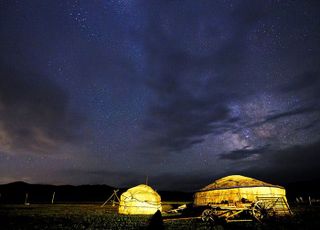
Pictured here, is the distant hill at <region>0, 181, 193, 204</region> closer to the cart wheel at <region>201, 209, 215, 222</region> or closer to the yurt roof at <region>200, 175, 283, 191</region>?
the yurt roof at <region>200, 175, 283, 191</region>

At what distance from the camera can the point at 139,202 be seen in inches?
1190

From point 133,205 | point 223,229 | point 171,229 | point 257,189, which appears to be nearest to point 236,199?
point 257,189

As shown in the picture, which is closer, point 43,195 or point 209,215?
point 209,215

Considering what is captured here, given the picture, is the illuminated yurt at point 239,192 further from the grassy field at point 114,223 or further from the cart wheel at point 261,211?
the cart wheel at point 261,211

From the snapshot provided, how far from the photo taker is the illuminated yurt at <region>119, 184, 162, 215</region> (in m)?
30.1

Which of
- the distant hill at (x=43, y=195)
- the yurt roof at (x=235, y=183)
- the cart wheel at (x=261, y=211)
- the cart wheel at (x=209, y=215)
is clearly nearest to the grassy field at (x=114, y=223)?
the cart wheel at (x=209, y=215)

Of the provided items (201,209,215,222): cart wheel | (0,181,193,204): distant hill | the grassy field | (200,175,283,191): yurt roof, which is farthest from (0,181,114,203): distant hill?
(201,209,215,222): cart wheel

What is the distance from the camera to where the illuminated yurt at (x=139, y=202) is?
30.1m

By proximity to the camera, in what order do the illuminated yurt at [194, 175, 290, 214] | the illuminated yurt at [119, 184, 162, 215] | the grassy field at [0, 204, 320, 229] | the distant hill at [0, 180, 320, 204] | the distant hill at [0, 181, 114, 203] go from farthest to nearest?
the distant hill at [0, 181, 114, 203] → the distant hill at [0, 180, 320, 204] → the illuminated yurt at [119, 184, 162, 215] → the illuminated yurt at [194, 175, 290, 214] → the grassy field at [0, 204, 320, 229]

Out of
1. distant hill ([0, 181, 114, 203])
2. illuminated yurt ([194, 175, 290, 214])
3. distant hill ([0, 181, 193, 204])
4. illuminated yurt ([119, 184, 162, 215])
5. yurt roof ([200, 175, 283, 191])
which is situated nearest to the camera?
illuminated yurt ([194, 175, 290, 214])

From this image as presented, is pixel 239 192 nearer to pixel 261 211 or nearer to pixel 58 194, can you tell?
pixel 261 211

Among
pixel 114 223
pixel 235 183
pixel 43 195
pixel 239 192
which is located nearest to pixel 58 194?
pixel 43 195

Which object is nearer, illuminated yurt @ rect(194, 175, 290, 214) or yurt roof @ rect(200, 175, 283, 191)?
illuminated yurt @ rect(194, 175, 290, 214)

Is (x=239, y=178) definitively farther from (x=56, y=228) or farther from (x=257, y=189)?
(x=56, y=228)
